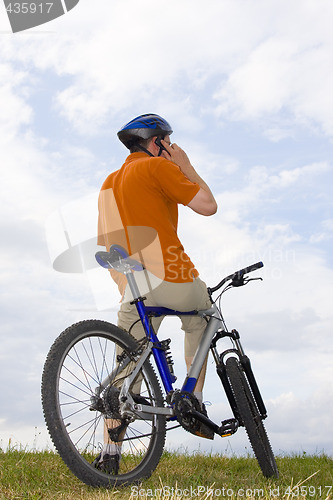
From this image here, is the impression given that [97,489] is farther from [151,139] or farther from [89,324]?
[151,139]

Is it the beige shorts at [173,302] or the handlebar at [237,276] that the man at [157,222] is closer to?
the beige shorts at [173,302]

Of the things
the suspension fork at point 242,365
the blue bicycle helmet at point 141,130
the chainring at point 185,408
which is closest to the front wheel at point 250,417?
the suspension fork at point 242,365

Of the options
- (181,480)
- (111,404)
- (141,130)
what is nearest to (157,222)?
(141,130)

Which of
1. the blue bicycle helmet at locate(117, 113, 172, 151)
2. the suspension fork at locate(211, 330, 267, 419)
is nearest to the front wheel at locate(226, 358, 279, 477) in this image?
the suspension fork at locate(211, 330, 267, 419)

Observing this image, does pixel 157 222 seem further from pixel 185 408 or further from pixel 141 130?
pixel 185 408

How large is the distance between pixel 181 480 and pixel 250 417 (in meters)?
0.86

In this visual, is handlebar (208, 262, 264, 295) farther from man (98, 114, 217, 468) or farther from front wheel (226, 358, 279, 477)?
front wheel (226, 358, 279, 477)

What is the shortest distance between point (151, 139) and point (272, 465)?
3.37m

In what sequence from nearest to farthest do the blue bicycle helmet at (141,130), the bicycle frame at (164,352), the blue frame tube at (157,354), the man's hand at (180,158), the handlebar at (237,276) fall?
the bicycle frame at (164,352)
the blue frame tube at (157,354)
the man's hand at (180,158)
the blue bicycle helmet at (141,130)
the handlebar at (237,276)

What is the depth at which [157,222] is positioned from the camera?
488 cm

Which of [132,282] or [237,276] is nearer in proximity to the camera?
[132,282]

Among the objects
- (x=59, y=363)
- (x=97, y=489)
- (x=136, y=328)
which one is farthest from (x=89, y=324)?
(x=97, y=489)

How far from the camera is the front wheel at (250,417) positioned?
17.4 ft

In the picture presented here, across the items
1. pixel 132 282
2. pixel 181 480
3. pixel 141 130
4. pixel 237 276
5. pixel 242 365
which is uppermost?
pixel 141 130
